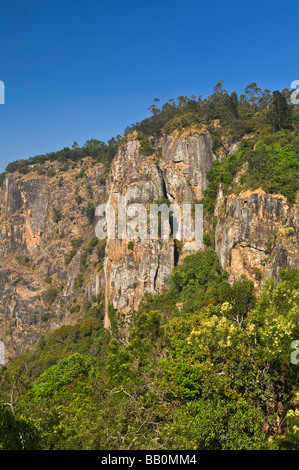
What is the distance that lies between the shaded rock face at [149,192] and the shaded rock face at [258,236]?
38.8ft

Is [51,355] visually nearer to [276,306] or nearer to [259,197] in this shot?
[259,197]

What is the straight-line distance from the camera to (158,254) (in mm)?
59531

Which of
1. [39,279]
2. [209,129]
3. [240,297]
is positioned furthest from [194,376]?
[39,279]

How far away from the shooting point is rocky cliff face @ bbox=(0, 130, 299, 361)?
149ft

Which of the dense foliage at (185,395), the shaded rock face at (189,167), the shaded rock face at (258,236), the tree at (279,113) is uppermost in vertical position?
the tree at (279,113)

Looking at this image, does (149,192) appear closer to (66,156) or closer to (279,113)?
(279,113)

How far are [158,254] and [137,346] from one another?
107 feet

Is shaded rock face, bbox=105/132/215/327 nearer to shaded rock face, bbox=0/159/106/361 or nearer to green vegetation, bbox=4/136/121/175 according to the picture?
shaded rock face, bbox=0/159/106/361

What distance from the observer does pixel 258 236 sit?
45281mm

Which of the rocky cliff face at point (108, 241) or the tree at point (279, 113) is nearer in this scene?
the rocky cliff face at point (108, 241)

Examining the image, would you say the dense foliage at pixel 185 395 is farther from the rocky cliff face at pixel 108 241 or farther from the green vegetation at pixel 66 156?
the green vegetation at pixel 66 156

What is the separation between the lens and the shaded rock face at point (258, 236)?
40375 millimetres

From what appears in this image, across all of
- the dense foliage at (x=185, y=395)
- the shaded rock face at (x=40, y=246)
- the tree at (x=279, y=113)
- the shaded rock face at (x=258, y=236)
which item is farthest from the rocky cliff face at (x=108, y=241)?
the dense foliage at (x=185, y=395)

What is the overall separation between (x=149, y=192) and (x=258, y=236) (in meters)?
22.6
